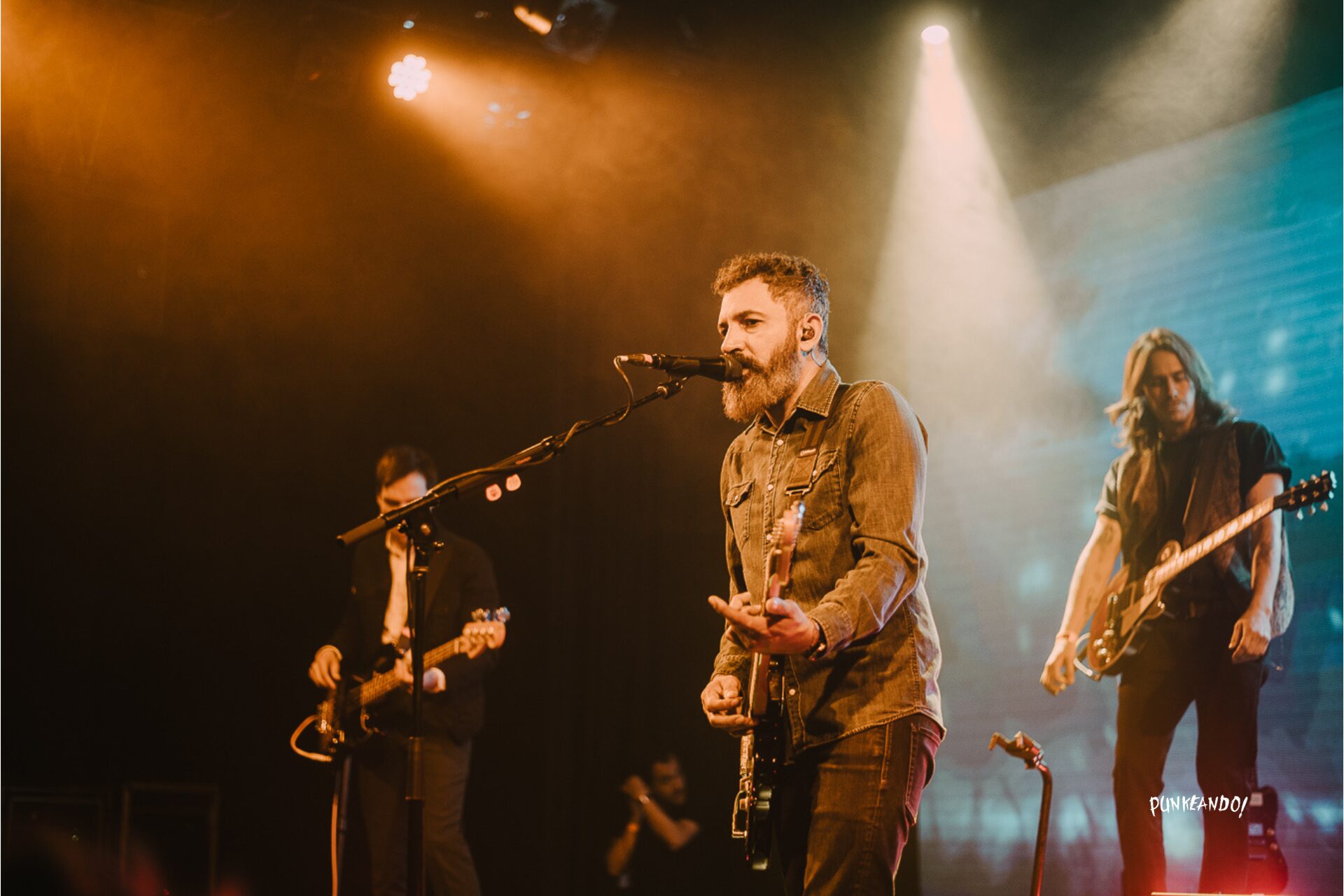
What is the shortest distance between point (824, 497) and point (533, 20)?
14.3 feet

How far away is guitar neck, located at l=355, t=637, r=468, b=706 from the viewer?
508 cm

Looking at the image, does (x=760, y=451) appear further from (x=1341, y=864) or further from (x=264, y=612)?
(x=264, y=612)

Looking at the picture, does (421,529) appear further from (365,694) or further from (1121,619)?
(1121,619)

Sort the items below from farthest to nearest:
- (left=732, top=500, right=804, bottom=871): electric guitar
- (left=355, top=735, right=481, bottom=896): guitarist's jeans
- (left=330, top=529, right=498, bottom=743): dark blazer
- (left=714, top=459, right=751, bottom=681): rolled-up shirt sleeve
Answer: (left=330, top=529, right=498, bottom=743): dark blazer < (left=355, top=735, right=481, bottom=896): guitarist's jeans < (left=714, top=459, right=751, bottom=681): rolled-up shirt sleeve < (left=732, top=500, right=804, bottom=871): electric guitar

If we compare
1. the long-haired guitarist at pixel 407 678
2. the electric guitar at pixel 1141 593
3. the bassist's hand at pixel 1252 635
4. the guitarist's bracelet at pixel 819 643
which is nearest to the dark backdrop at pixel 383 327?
the long-haired guitarist at pixel 407 678

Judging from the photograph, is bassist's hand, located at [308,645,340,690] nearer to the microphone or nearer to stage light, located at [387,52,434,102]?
stage light, located at [387,52,434,102]

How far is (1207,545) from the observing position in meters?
4.74

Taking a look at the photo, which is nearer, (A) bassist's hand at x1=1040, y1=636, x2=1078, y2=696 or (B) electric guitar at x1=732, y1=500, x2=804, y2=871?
(B) electric guitar at x1=732, y1=500, x2=804, y2=871

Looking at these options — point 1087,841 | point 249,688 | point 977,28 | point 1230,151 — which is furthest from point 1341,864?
point 249,688

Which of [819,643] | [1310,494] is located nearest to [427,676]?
[819,643]

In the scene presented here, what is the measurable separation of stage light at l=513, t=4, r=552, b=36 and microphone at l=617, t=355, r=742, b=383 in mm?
3873

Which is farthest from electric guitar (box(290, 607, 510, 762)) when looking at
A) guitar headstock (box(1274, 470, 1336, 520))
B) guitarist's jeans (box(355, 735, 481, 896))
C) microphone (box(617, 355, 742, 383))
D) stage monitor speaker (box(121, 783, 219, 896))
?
guitar headstock (box(1274, 470, 1336, 520))

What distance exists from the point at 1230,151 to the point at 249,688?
5382 mm

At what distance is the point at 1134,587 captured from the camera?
5.00 metres
